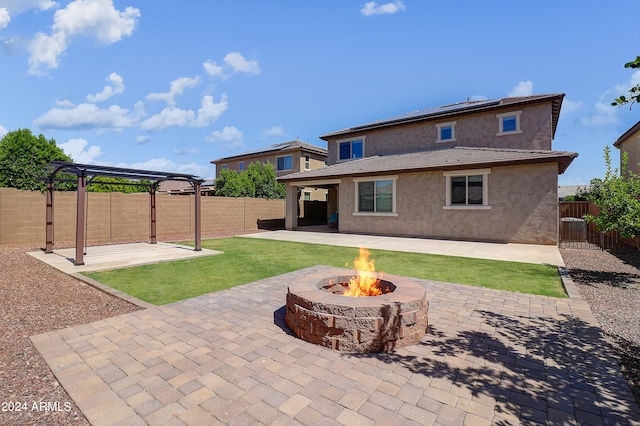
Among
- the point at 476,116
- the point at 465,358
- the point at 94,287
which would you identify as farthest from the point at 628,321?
the point at 476,116

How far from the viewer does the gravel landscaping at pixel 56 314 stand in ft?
8.62

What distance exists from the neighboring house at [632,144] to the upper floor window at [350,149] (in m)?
18.4

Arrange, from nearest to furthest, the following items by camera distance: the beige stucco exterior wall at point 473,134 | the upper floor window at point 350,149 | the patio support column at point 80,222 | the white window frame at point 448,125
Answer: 1. the patio support column at point 80,222
2. the beige stucco exterior wall at point 473,134
3. the white window frame at point 448,125
4. the upper floor window at point 350,149

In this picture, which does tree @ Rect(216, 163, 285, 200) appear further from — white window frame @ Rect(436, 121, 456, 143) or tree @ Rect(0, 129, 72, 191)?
white window frame @ Rect(436, 121, 456, 143)

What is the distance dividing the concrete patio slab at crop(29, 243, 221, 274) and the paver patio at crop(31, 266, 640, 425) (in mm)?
4888

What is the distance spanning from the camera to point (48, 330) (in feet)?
13.6

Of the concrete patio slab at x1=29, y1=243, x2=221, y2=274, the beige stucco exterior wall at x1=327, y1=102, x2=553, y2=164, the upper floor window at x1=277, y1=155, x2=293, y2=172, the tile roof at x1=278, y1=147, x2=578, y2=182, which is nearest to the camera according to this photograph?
the concrete patio slab at x1=29, y1=243, x2=221, y2=274

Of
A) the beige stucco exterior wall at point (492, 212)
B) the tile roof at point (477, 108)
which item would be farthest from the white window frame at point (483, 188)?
the tile roof at point (477, 108)

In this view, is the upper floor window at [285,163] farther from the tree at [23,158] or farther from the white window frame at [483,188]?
the white window frame at [483,188]

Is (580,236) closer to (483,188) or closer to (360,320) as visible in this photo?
(483,188)

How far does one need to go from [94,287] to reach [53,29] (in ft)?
35.8

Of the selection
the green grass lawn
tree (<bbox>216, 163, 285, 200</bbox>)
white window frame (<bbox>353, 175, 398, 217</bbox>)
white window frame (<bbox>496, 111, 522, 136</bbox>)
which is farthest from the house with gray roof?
the green grass lawn

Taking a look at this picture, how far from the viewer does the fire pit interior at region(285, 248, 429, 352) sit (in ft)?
11.6

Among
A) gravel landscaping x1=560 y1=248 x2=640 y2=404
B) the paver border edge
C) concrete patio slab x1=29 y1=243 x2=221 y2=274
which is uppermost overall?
concrete patio slab x1=29 y1=243 x2=221 y2=274
